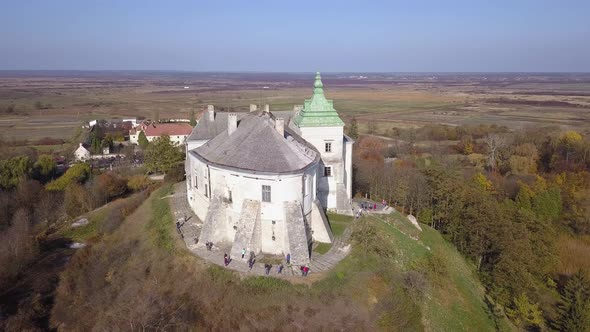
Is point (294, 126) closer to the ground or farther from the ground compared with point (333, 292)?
farther from the ground

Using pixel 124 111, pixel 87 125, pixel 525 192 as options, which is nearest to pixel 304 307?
pixel 525 192

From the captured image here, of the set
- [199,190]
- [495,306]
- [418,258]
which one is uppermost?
[199,190]

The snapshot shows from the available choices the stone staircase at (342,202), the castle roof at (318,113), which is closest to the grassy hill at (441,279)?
the stone staircase at (342,202)

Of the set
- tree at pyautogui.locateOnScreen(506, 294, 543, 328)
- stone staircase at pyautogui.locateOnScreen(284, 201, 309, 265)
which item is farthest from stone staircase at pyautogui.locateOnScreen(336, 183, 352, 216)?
tree at pyautogui.locateOnScreen(506, 294, 543, 328)

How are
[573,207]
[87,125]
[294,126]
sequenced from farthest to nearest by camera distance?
[87,125] < [573,207] < [294,126]

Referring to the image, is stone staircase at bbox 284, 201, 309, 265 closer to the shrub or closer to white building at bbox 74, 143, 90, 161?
the shrub

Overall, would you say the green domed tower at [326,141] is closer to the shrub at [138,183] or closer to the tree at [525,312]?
the tree at [525,312]

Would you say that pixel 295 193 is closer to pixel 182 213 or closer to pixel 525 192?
pixel 182 213
